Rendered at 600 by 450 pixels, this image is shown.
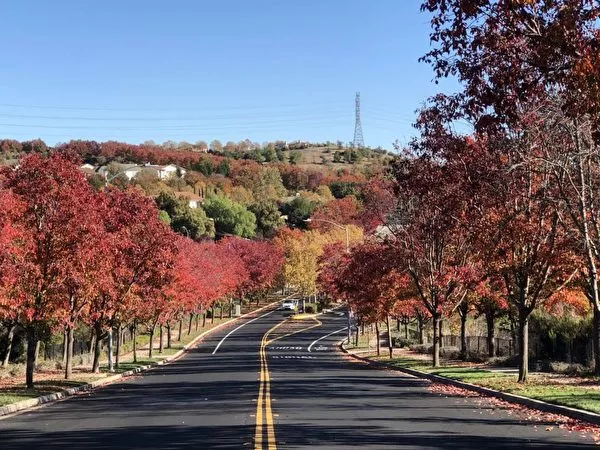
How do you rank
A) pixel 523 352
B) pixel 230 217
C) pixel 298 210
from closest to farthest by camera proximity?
pixel 523 352 < pixel 230 217 < pixel 298 210

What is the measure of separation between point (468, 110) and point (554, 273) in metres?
13.5

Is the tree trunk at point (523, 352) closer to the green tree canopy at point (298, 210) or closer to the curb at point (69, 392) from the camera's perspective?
the curb at point (69, 392)

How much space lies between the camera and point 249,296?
111 m

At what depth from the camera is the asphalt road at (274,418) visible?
1232 cm

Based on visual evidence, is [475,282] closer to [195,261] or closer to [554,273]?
[554,273]

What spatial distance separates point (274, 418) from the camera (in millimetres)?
15367

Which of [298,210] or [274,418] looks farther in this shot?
[298,210]

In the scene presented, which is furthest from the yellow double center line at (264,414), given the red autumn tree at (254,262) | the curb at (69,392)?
the red autumn tree at (254,262)

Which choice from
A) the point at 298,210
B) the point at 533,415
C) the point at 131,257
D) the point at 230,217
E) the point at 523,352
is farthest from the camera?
the point at 298,210

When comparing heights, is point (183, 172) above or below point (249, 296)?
above

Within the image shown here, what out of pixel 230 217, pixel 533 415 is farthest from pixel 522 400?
pixel 230 217

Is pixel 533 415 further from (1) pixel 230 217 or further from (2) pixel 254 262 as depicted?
(1) pixel 230 217

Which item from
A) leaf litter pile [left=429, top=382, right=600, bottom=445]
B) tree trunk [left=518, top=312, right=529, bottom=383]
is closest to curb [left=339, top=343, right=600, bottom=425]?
leaf litter pile [left=429, top=382, right=600, bottom=445]

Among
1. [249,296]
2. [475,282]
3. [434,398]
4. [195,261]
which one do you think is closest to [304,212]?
[249,296]
